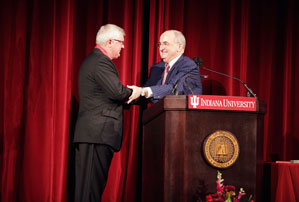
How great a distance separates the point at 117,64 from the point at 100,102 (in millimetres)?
1047

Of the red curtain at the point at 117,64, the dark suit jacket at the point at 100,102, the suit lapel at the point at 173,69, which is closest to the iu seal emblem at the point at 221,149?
the dark suit jacket at the point at 100,102

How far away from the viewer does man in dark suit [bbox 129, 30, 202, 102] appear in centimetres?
305

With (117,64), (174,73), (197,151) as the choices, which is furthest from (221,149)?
(117,64)

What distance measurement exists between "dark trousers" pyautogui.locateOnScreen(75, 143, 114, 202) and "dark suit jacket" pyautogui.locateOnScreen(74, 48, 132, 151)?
0.21ft

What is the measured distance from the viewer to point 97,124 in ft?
9.32

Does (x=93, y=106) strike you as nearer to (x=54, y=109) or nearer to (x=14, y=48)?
(x=54, y=109)

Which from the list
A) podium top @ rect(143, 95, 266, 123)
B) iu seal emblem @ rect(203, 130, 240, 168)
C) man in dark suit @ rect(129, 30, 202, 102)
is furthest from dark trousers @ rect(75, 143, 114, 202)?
iu seal emblem @ rect(203, 130, 240, 168)

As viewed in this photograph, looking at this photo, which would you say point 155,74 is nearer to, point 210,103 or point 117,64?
point 117,64

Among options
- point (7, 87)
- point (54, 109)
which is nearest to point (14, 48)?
point (7, 87)

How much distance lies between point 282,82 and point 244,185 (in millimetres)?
2313

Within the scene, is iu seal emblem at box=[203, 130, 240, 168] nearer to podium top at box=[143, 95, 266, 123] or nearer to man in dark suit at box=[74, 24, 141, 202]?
podium top at box=[143, 95, 266, 123]

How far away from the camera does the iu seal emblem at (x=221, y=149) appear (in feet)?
7.41

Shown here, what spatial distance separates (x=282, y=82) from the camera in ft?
14.2

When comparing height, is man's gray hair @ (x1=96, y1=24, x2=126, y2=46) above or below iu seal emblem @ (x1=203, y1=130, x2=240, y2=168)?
above
